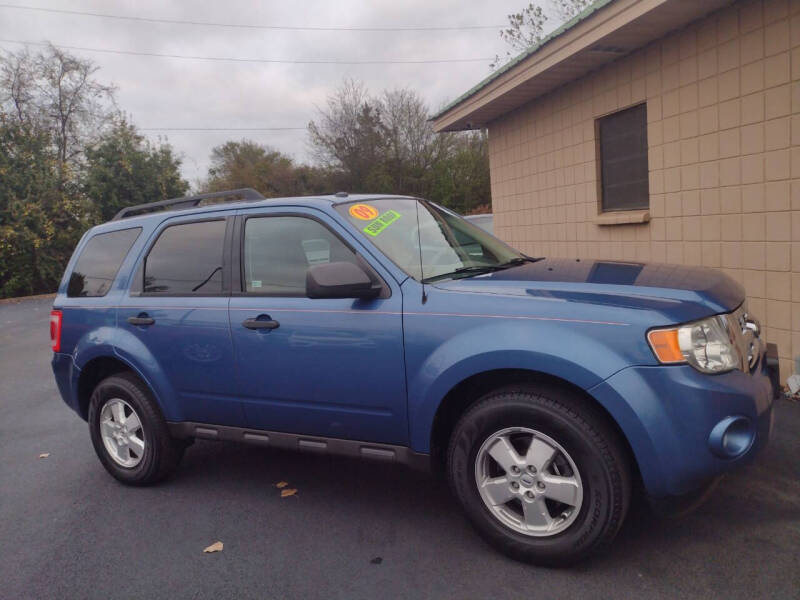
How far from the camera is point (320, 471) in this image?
4438mm

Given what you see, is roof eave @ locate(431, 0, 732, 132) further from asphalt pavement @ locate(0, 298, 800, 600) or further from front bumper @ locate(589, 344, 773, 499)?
front bumper @ locate(589, 344, 773, 499)

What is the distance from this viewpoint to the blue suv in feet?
8.83

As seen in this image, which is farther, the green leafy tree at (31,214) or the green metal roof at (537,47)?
the green leafy tree at (31,214)

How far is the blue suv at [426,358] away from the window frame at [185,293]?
0.01 meters

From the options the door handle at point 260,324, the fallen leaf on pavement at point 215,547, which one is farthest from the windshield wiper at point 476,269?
the fallen leaf on pavement at point 215,547

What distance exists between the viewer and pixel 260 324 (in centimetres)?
362

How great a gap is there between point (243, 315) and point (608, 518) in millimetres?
2257

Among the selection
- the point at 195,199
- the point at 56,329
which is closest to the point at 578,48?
the point at 195,199

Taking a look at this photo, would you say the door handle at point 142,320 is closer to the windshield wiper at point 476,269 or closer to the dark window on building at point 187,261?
the dark window on building at point 187,261

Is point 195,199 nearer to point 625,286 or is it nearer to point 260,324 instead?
point 260,324

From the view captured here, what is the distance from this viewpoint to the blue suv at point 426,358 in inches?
106

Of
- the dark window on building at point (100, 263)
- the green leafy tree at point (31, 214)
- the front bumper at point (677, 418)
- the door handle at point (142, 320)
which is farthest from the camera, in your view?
the green leafy tree at point (31, 214)

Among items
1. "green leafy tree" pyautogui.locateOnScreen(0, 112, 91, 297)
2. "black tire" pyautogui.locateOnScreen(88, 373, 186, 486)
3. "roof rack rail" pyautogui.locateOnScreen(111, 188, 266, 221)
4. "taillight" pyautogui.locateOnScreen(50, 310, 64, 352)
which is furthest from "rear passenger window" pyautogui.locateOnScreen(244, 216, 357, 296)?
"green leafy tree" pyautogui.locateOnScreen(0, 112, 91, 297)

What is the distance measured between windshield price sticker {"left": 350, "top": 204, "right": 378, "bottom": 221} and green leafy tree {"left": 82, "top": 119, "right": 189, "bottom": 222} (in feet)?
76.2
